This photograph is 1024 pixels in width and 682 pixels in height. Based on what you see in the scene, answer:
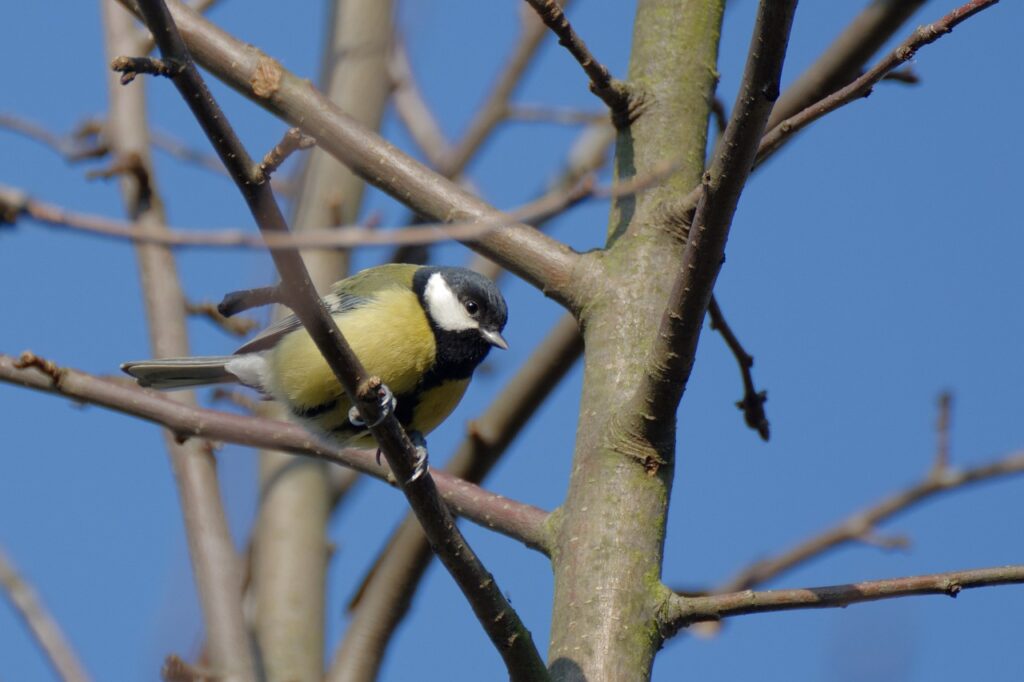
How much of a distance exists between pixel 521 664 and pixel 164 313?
2089 millimetres

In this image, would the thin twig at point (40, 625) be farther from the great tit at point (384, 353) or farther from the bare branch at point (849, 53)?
the bare branch at point (849, 53)

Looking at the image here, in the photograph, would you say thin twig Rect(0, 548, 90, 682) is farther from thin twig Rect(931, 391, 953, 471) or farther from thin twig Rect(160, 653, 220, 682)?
thin twig Rect(931, 391, 953, 471)

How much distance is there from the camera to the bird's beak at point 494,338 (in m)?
3.88

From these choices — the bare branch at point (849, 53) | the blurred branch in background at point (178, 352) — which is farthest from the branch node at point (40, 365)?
the bare branch at point (849, 53)

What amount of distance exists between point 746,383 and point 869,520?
103cm

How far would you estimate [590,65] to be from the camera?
3012mm

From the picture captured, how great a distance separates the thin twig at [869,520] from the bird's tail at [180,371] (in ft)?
6.51

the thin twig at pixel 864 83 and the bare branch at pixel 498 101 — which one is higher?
the bare branch at pixel 498 101

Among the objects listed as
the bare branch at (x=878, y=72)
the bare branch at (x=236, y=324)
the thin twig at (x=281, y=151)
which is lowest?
Answer: the thin twig at (x=281, y=151)

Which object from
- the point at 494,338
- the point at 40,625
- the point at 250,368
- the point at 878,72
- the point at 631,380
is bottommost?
the point at 40,625

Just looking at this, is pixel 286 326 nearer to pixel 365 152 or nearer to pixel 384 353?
pixel 384 353

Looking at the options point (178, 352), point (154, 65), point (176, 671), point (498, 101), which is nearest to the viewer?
point (154, 65)

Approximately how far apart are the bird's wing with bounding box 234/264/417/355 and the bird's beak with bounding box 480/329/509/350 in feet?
1.05

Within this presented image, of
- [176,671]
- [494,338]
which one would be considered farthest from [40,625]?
[494,338]
